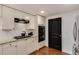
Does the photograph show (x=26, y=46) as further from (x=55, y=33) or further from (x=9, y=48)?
(x=55, y=33)

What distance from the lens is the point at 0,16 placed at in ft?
9.39

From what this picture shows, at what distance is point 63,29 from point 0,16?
271cm

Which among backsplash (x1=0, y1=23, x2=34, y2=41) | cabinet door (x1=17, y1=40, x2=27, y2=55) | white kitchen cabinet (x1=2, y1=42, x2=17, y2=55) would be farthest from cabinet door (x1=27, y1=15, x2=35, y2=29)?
white kitchen cabinet (x1=2, y1=42, x2=17, y2=55)

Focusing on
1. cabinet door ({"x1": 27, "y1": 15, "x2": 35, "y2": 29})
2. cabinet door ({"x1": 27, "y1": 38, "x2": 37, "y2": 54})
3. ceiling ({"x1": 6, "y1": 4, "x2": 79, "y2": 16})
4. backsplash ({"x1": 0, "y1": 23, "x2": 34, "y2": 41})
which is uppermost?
ceiling ({"x1": 6, "y1": 4, "x2": 79, "y2": 16})

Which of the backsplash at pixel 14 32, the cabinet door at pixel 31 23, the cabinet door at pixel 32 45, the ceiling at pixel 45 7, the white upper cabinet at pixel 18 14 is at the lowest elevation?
the cabinet door at pixel 32 45

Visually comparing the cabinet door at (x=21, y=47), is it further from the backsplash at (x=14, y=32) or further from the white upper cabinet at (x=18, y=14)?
the white upper cabinet at (x=18, y=14)

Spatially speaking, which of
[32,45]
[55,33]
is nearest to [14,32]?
[32,45]

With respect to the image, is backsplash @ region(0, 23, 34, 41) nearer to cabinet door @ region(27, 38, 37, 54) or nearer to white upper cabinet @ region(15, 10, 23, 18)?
white upper cabinet @ region(15, 10, 23, 18)

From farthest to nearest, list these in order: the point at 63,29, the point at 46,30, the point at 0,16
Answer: the point at 46,30 → the point at 63,29 → the point at 0,16

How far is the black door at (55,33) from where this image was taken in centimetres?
465

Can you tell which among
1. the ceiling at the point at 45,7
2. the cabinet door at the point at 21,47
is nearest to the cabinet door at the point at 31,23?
the ceiling at the point at 45,7

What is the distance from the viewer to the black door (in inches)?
183
